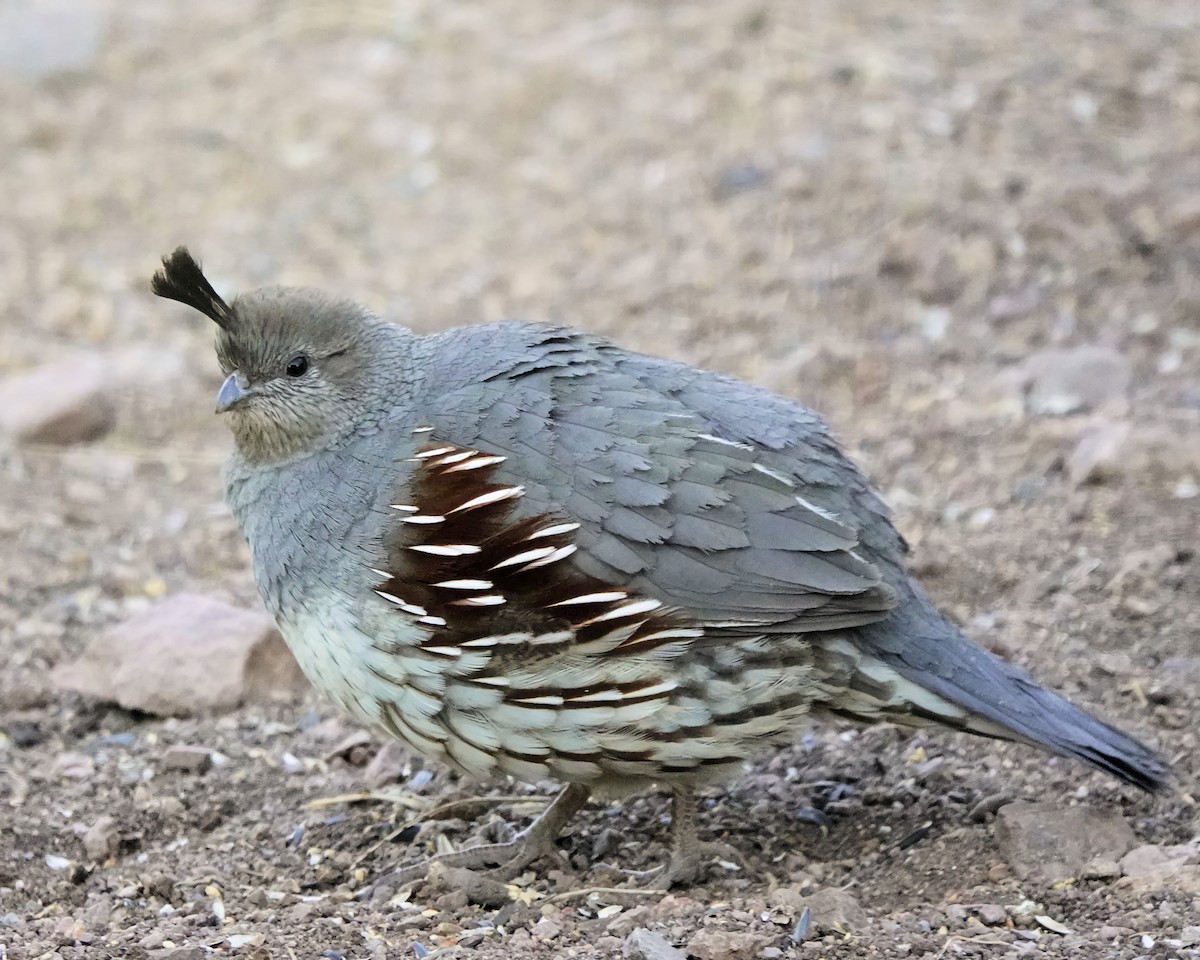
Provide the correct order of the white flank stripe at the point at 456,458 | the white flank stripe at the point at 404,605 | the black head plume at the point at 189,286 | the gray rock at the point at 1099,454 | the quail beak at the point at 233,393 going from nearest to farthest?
1. the white flank stripe at the point at 404,605
2. the white flank stripe at the point at 456,458
3. the black head plume at the point at 189,286
4. the quail beak at the point at 233,393
5. the gray rock at the point at 1099,454

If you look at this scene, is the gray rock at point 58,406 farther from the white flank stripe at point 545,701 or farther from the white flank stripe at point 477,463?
the white flank stripe at point 545,701

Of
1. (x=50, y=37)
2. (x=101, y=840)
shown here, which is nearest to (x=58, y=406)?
(x=101, y=840)

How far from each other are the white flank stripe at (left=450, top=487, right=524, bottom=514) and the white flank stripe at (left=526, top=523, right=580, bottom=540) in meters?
0.13

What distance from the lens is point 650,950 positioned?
4254 millimetres

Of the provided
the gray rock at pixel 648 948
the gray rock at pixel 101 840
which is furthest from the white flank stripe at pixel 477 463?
the gray rock at pixel 101 840

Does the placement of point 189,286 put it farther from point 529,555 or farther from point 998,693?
point 998,693

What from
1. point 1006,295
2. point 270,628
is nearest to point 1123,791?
point 270,628

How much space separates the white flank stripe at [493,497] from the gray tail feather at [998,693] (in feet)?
3.82

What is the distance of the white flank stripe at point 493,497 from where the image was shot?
15.9 ft

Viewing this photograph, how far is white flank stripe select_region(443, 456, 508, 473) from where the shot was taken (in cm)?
491

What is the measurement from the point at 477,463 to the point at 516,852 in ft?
4.43

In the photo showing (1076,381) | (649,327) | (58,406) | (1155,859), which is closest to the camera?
(1155,859)

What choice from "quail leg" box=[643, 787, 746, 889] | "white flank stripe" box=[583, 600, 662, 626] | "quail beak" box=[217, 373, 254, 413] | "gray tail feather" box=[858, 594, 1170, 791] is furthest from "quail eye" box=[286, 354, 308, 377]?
"gray tail feather" box=[858, 594, 1170, 791]

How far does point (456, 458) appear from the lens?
4.98 metres
